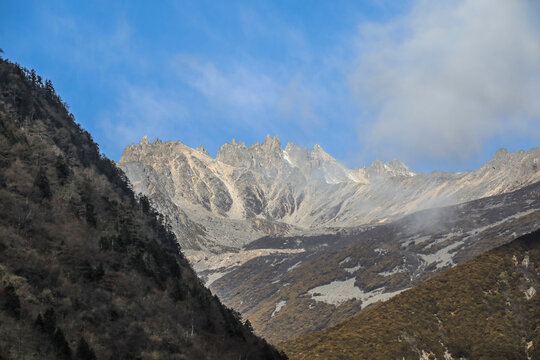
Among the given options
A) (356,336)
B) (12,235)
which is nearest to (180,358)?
(12,235)

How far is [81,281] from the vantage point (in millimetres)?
56312

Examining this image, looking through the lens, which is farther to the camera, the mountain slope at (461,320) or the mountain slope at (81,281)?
the mountain slope at (461,320)

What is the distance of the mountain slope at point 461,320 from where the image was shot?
97750 mm

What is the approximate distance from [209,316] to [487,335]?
60.2m

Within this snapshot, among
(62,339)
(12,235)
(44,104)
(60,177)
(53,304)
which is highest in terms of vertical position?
(44,104)

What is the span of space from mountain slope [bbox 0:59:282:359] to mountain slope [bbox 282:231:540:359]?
28730 mm

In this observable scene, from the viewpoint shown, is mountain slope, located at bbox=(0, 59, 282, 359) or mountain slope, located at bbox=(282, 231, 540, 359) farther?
mountain slope, located at bbox=(282, 231, 540, 359)

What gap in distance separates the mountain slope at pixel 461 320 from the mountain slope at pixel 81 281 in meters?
28.7

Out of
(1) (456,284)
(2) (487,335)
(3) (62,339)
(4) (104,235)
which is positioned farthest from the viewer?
(1) (456,284)

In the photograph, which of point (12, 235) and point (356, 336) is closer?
point (12, 235)

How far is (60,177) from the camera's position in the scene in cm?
8188

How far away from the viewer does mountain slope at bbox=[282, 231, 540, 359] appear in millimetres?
97750

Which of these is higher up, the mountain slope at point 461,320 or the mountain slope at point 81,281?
the mountain slope at point 81,281

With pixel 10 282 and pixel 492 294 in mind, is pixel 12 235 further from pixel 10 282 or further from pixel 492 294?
pixel 492 294
